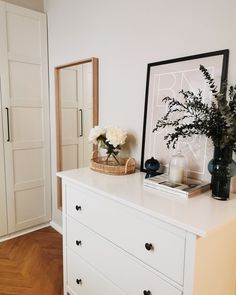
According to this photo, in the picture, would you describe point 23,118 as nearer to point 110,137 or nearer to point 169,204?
point 110,137

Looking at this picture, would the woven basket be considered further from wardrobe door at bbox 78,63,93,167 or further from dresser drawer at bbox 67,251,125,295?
dresser drawer at bbox 67,251,125,295

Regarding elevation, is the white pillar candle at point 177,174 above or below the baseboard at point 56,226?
above

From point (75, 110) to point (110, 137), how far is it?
0.80 m

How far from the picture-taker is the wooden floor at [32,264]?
1910 millimetres

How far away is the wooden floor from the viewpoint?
6.27 ft

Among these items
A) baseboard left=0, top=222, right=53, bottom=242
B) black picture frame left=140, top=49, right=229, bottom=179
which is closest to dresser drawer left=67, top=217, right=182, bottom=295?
black picture frame left=140, top=49, right=229, bottom=179

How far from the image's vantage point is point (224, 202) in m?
1.16

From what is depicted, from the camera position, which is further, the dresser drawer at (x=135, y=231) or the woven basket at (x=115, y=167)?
the woven basket at (x=115, y=167)

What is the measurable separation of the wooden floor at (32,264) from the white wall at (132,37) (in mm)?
1235

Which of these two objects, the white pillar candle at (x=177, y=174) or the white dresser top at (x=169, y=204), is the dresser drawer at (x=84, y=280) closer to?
the white dresser top at (x=169, y=204)

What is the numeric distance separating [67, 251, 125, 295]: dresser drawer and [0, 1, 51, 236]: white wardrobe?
1.15m

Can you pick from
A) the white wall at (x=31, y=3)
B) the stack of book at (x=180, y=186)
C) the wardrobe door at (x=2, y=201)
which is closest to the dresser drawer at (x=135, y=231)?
the stack of book at (x=180, y=186)

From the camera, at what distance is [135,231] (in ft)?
3.92

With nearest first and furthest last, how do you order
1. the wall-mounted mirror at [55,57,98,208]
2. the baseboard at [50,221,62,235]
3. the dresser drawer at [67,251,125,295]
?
the dresser drawer at [67,251,125,295], the wall-mounted mirror at [55,57,98,208], the baseboard at [50,221,62,235]
